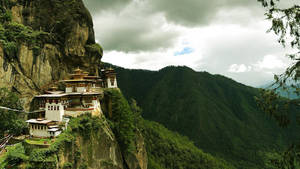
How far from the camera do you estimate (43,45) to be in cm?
2966

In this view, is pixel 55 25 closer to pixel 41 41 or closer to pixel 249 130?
pixel 41 41

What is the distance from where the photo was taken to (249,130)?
131 m

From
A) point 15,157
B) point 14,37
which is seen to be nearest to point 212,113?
point 14,37

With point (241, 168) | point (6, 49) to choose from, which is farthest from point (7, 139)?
point (241, 168)

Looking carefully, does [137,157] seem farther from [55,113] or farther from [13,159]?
[13,159]

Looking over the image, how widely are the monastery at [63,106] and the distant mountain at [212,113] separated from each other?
9426 centimetres

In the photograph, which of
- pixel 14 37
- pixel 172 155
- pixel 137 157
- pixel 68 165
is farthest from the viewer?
pixel 172 155

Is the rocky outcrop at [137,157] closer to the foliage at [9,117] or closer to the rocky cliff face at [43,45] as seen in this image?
the foliage at [9,117]

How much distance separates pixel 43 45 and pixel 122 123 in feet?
63.3

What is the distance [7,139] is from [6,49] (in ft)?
40.9

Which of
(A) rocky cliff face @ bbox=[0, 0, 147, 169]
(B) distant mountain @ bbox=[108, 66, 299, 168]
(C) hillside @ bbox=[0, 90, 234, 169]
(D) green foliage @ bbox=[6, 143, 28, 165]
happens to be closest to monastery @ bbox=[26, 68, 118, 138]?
(C) hillside @ bbox=[0, 90, 234, 169]

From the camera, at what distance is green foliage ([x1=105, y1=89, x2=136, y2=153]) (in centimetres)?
2994

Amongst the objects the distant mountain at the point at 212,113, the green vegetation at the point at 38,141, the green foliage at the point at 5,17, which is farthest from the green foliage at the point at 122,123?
the distant mountain at the point at 212,113

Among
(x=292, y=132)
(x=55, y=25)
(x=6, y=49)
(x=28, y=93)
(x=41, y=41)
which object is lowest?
(x=292, y=132)
